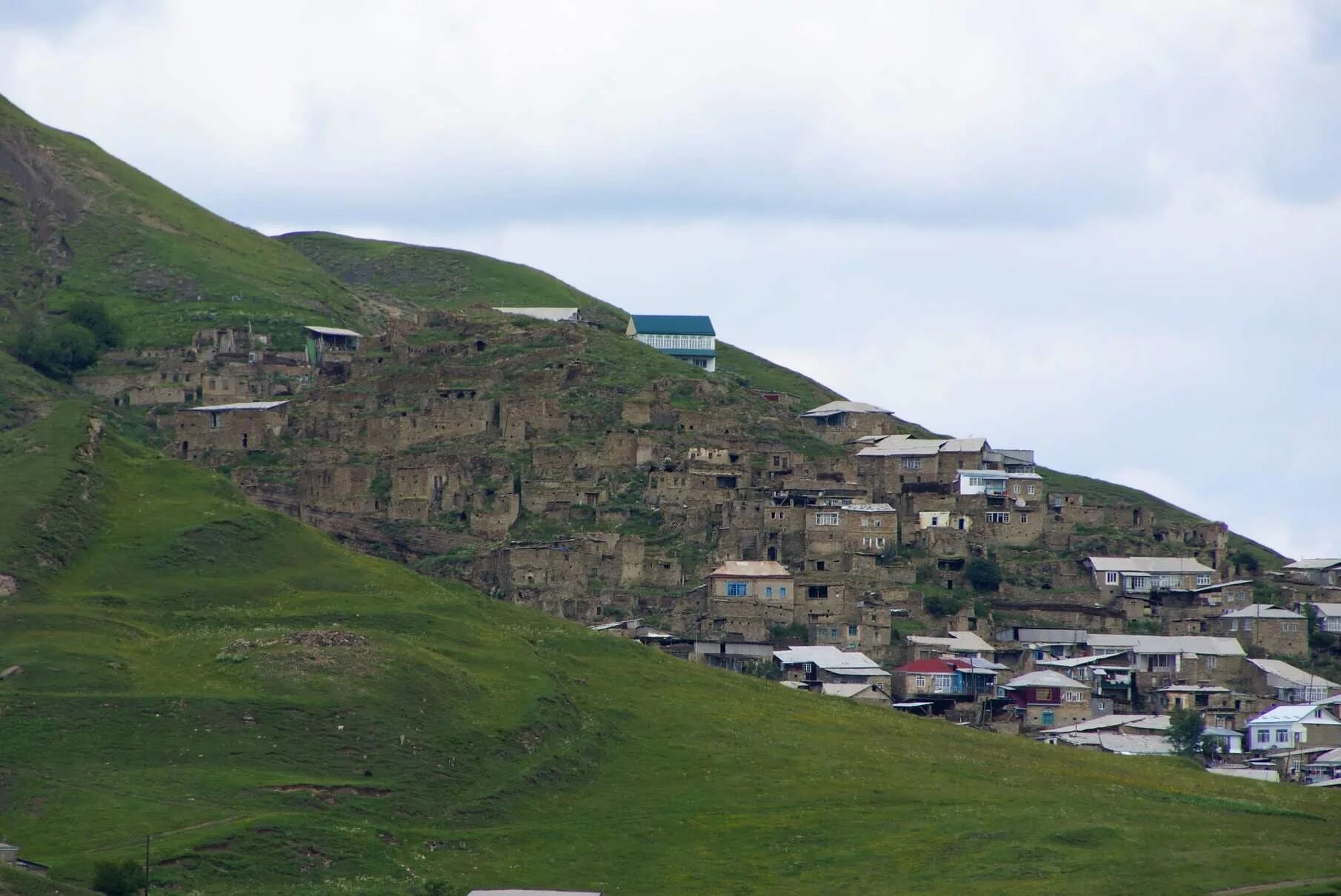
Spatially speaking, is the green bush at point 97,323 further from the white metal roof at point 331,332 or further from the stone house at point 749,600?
the stone house at point 749,600

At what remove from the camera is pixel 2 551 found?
116188mm

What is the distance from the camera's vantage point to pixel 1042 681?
13675cm

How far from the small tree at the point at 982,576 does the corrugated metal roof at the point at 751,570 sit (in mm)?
12801

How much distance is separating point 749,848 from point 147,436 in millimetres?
86285

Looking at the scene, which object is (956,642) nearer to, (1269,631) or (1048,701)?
(1048,701)

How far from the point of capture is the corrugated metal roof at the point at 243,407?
547 feet

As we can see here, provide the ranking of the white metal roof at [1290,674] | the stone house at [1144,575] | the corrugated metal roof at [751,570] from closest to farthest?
the white metal roof at [1290,674]
the corrugated metal roof at [751,570]
the stone house at [1144,575]

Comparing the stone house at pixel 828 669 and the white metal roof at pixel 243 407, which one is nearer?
the stone house at pixel 828 669

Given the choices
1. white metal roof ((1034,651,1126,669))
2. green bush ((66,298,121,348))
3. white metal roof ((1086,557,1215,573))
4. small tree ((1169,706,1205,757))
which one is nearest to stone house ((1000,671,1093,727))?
white metal roof ((1034,651,1126,669))

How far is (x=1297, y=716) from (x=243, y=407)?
74.5 m

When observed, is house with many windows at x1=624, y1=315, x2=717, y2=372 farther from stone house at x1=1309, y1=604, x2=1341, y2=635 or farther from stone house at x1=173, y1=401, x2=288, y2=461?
stone house at x1=1309, y1=604, x2=1341, y2=635

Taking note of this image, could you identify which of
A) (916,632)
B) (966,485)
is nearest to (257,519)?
(916,632)

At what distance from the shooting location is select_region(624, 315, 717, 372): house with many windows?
19538cm

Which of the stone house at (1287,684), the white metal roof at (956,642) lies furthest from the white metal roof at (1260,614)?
the white metal roof at (956,642)
